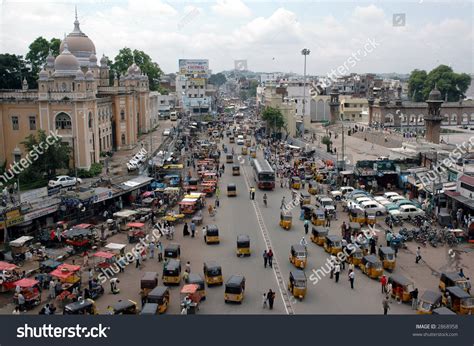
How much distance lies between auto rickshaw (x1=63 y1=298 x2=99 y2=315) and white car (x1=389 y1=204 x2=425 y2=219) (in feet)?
65.9

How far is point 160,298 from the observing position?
62.3ft

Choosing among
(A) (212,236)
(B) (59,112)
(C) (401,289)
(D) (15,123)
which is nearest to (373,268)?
(C) (401,289)

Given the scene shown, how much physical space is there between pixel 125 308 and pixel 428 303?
35.7 feet

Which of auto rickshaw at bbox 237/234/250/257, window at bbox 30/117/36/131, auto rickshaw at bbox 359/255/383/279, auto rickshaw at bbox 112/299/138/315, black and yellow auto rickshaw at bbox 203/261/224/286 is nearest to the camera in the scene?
auto rickshaw at bbox 112/299/138/315

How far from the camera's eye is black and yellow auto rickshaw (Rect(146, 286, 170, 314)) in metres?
19.0

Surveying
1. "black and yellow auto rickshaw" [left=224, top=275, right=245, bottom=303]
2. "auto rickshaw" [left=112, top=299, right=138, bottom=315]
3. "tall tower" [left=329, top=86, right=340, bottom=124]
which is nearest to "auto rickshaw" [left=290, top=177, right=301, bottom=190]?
"black and yellow auto rickshaw" [left=224, top=275, right=245, bottom=303]

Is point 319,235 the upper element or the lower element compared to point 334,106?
lower

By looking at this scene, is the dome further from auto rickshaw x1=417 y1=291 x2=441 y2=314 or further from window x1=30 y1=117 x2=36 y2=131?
auto rickshaw x1=417 y1=291 x2=441 y2=314

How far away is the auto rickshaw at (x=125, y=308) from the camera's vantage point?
18.5 metres

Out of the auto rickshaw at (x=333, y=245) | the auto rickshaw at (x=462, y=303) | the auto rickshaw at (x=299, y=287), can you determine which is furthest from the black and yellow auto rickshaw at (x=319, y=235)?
the auto rickshaw at (x=462, y=303)

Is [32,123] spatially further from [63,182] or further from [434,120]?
[434,120]

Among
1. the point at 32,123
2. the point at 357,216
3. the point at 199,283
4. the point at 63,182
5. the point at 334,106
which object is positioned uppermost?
the point at 334,106

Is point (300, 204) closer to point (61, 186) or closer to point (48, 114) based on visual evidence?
point (61, 186)
